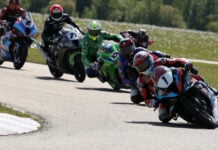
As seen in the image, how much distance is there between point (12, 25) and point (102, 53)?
562 centimetres

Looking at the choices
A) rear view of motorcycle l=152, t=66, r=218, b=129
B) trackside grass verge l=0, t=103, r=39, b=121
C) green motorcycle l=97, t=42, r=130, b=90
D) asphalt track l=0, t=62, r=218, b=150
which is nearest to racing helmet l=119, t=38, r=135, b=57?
asphalt track l=0, t=62, r=218, b=150

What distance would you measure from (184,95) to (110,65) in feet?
21.9

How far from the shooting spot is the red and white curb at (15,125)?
1212cm

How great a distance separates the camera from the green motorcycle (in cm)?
2052

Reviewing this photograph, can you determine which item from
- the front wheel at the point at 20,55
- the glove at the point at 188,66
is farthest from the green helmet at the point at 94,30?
the glove at the point at 188,66

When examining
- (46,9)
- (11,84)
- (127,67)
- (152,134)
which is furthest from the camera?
(46,9)

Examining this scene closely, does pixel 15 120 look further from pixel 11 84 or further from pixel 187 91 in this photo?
pixel 11 84

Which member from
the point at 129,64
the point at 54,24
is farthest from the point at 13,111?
the point at 54,24

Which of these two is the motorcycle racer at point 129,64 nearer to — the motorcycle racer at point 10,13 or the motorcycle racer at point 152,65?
the motorcycle racer at point 152,65

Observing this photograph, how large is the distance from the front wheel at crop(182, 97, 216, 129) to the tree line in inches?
5217

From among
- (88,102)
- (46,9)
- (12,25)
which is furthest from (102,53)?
(46,9)

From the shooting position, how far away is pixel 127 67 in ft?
60.2

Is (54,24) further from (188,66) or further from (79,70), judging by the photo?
(188,66)

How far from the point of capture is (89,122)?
45.5ft
